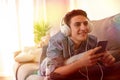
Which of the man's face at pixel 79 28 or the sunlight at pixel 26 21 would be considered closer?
the man's face at pixel 79 28

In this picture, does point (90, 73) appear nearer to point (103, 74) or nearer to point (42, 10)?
point (103, 74)

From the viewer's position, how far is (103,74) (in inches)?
43.2

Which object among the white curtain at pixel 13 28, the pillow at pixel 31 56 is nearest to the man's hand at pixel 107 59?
the pillow at pixel 31 56

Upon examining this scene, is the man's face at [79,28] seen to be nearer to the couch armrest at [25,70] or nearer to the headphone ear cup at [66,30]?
the headphone ear cup at [66,30]

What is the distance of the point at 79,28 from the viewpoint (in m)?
1.15

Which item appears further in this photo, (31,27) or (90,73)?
(31,27)

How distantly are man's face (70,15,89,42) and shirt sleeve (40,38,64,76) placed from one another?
76 mm

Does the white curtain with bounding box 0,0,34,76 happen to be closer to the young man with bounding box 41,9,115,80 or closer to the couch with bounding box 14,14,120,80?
the couch with bounding box 14,14,120,80

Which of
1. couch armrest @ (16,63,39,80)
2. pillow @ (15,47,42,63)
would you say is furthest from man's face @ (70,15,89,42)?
pillow @ (15,47,42,63)

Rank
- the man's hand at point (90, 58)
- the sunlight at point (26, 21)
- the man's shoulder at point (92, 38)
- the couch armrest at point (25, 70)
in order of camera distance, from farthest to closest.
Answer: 1. the sunlight at point (26, 21)
2. the couch armrest at point (25, 70)
3. the man's shoulder at point (92, 38)
4. the man's hand at point (90, 58)

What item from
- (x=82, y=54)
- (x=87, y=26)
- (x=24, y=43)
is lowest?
(x=24, y=43)

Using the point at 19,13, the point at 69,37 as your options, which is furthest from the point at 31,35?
the point at 69,37

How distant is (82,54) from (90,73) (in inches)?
3.7

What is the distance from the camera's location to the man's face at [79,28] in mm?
1154
